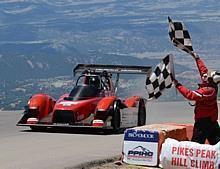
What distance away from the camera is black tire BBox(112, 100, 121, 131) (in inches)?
754

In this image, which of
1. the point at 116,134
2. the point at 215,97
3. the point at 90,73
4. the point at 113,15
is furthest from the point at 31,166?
the point at 113,15

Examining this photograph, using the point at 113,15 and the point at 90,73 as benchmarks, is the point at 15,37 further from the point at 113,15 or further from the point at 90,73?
the point at 90,73

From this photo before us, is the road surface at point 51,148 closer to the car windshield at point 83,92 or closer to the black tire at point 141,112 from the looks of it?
the car windshield at point 83,92

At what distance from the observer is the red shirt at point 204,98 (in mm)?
11211

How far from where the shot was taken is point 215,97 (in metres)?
11.5

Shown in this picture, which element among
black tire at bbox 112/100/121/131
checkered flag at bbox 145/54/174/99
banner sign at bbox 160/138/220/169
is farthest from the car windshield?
banner sign at bbox 160/138/220/169

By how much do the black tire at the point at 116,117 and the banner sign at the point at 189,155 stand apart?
7302mm

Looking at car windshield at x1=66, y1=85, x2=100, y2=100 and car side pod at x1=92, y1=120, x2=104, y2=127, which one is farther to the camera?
car windshield at x1=66, y1=85, x2=100, y2=100

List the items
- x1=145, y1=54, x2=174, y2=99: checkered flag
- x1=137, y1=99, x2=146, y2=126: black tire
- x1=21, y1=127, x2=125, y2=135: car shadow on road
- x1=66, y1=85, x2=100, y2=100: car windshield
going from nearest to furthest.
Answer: x1=145, y1=54, x2=174, y2=99: checkered flag, x1=21, y1=127, x2=125, y2=135: car shadow on road, x1=66, y1=85, x2=100, y2=100: car windshield, x1=137, y1=99, x2=146, y2=126: black tire

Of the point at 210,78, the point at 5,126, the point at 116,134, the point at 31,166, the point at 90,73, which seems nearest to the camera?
the point at 210,78

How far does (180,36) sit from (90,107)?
757cm

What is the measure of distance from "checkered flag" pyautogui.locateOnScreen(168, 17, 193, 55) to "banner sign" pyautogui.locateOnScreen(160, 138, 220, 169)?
152 centimetres

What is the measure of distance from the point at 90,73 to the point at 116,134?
222 cm

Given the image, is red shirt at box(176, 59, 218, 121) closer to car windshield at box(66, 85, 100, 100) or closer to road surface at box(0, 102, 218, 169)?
road surface at box(0, 102, 218, 169)
